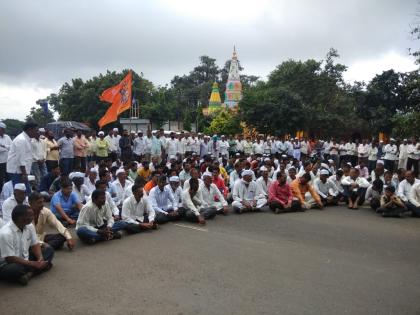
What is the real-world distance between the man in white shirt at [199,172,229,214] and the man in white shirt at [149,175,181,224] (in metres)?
0.84

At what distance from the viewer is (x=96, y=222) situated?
7.68m

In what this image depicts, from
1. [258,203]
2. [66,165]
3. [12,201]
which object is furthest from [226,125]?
[12,201]

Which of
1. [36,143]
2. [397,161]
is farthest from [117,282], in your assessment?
[397,161]

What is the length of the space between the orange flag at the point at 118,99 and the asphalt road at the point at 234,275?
10627 millimetres

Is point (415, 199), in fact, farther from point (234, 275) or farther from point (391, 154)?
point (391, 154)

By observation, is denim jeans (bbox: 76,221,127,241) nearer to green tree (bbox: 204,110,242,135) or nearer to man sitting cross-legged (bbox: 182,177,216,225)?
man sitting cross-legged (bbox: 182,177,216,225)

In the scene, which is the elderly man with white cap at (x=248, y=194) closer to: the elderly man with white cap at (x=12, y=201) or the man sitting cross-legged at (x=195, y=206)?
the man sitting cross-legged at (x=195, y=206)

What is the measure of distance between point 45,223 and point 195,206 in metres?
4.00

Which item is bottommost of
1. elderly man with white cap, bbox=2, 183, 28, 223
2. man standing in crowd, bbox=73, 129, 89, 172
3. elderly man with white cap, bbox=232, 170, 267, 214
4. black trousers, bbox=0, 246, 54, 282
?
black trousers, bbox=0, 246, 54, 282

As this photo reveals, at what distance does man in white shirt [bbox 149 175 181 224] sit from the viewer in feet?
30.6

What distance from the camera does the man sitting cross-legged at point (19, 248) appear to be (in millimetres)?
5379

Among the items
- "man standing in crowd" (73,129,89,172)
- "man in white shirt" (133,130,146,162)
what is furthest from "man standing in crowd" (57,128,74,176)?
"man in white shirt" (133,130,146,162)

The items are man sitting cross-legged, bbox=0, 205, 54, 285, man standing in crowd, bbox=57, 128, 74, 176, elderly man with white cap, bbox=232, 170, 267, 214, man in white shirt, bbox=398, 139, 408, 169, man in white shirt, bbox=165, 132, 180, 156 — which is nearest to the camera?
man sitting cross-legged, bbox=0, 205, 54, 285

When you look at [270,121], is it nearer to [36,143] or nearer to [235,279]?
[36,143]
